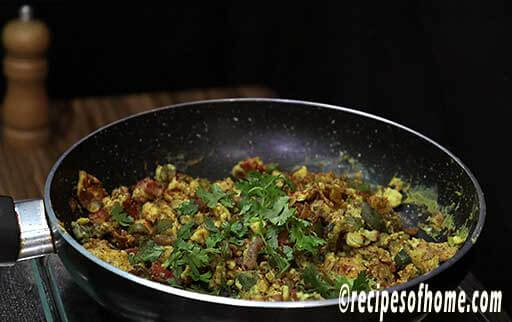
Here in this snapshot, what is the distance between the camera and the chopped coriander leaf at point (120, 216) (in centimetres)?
114

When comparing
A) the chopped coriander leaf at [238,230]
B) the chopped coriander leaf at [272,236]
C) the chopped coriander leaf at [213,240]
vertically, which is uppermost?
the chopped coriander leaf at [272,236]

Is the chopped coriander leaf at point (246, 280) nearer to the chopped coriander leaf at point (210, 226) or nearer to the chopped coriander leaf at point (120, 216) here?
the chopped coriander leaf at point (210, 226)

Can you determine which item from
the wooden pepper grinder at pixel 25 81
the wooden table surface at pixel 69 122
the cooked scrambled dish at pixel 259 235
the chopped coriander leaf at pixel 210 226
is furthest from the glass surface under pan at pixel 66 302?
the wooden pepper grinder at pixel 25 81

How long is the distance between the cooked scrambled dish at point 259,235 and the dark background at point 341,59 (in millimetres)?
175

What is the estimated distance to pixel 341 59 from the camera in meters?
1.78

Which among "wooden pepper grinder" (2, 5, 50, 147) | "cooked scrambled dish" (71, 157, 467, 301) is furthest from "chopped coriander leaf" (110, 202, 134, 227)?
"wooden pepper grinder" (2, 5, 50, 147)

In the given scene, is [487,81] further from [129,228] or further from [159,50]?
[159,50]

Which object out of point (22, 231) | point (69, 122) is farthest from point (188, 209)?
point (69, 122)

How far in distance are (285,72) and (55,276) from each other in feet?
3.69

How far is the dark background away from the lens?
1269 mm

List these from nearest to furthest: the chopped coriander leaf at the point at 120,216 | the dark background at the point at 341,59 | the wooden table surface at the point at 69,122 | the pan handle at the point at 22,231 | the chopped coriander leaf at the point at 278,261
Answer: the pan handle at the point at 22,231 < the chopped coriander leaf at the point at 278,261 < the chopped coriander leaf at the point at 120,216 < the dark background at the point at 341,59 < the wooden table surface at the point at 69,122

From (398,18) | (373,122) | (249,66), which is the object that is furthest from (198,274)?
(249,66)

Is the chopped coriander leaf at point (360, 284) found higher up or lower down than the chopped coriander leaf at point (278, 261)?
higher up

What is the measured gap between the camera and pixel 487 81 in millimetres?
1257
